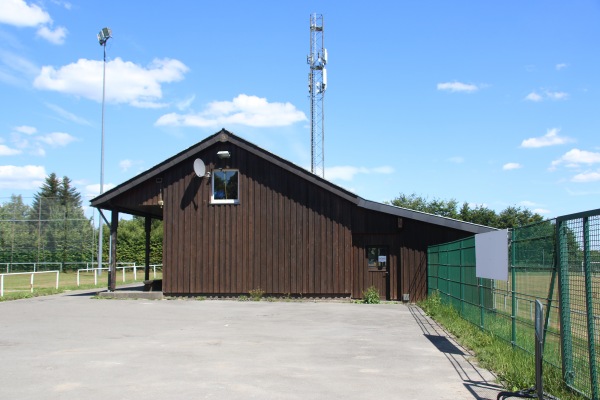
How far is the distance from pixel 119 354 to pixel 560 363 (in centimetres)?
633

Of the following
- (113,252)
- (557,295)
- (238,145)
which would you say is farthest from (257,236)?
(557,295)

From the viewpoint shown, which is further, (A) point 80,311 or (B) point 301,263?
(B) point 301,263

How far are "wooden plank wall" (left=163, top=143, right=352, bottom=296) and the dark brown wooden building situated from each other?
0.03 m

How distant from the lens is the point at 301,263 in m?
19.2

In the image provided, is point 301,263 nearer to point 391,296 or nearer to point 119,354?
point 391,296

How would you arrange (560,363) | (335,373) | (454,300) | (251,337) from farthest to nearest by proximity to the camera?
(454,300) → (251,337) → (335,373) → (560,363)

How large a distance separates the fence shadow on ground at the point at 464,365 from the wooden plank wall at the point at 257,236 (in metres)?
6.40

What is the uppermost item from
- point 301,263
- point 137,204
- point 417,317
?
point 137,204

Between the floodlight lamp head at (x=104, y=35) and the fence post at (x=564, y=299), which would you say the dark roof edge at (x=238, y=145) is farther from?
the floodlight lamp head at (x=104, y=35)

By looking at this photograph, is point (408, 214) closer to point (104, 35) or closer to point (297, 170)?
point (297, 170)

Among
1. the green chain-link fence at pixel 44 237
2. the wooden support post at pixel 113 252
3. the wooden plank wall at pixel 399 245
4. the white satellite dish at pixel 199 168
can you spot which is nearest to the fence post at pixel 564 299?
the wooden plank wall at pixel 399 245

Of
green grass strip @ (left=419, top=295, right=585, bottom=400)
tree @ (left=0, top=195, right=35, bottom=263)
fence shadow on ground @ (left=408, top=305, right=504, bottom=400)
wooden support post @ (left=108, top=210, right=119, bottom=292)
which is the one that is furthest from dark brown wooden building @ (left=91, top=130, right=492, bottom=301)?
tree @ (left=0, top=195, right=35, bottom=263)

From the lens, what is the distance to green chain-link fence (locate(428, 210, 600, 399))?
5645 mm

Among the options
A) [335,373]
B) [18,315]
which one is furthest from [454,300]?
[18,315]
